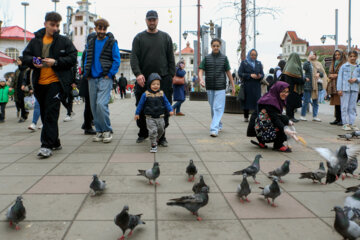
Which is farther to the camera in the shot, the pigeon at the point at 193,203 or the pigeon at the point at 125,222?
the pigeon at the point at 193,203

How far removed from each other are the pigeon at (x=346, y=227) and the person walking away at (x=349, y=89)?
7.43m

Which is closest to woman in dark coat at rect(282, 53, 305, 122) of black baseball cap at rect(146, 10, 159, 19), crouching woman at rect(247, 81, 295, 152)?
crouching woman at rect(247, 81, 295, 152)

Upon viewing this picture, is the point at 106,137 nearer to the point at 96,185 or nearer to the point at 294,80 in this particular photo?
the point at 96,185

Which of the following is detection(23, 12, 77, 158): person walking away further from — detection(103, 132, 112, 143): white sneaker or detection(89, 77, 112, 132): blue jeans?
detection(103, 132, 112, 143): white sneaker

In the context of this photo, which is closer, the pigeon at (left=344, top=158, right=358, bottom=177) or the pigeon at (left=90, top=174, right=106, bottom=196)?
the pigeon at (left=90, top=174, right=106, bottom=196)

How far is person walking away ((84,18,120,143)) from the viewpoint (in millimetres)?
6914

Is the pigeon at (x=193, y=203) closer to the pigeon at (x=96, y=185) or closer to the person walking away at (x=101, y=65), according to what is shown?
the pigeon at (x=96, y=185)

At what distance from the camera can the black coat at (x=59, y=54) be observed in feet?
19.1

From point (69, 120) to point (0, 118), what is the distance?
2114mm

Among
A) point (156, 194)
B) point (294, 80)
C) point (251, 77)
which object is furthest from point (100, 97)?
point (294, 80)

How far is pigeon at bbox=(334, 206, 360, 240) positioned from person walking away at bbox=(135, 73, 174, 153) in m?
3.97

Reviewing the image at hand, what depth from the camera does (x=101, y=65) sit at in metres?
6.86

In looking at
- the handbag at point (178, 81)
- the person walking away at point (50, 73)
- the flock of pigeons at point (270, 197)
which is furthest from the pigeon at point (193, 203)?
the handbag at point (178, 81)

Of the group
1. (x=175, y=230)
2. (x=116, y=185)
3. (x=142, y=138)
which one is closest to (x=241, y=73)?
(x=142, y=138)
